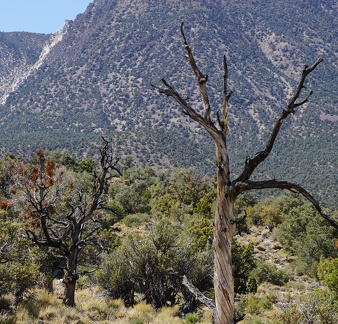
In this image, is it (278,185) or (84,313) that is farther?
(84,313)

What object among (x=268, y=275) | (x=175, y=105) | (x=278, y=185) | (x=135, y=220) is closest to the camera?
(x=278, y=185)

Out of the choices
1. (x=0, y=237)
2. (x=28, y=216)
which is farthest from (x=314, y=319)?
(x=28, y=216)

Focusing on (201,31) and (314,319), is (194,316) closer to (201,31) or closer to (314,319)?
(314,319)

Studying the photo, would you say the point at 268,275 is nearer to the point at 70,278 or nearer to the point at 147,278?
the point at 147,278

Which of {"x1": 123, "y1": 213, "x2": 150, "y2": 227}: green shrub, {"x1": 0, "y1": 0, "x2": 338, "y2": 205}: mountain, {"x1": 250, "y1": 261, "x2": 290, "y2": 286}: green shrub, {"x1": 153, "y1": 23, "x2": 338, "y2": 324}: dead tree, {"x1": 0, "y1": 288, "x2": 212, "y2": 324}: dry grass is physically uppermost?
{"x1": 0, "y1": 0, "x2": 338, "y2": 205}: mountain

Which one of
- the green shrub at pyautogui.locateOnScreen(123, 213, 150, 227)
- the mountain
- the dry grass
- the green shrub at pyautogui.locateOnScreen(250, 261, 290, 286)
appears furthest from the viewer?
the mountain

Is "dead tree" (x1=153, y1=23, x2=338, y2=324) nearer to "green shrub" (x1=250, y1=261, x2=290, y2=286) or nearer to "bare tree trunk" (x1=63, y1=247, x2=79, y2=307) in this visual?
"bare tree trunk" (x1=63, y1=247, x2=79, y2=307)

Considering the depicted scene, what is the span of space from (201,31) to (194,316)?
195650mm

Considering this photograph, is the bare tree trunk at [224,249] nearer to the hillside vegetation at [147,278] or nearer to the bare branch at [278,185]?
the bare branch at [278,185]

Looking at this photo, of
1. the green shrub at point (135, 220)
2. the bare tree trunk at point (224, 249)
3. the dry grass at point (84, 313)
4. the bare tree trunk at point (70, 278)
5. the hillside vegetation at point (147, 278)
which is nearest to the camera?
the bare tree trunk at point (224, 249)

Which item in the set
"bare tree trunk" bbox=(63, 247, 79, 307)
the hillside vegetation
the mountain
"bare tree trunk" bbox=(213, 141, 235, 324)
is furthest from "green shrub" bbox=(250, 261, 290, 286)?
the mountain

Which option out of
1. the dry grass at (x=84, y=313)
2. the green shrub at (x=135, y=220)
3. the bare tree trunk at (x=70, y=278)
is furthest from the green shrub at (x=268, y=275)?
the green shrub at (x=135, y=220)

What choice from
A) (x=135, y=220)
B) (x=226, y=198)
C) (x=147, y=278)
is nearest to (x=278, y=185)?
(x=226, y=198)

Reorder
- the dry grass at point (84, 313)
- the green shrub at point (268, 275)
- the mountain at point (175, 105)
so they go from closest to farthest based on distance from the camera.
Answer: the dry grass at point (84, 313) < the green shrub at point (268, 275) < the mountain at point (175, 105)
